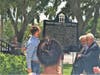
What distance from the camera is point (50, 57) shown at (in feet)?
18.0

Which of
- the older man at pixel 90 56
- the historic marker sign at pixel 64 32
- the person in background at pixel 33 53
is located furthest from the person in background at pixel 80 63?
the historic marker sign at pixel 64 32

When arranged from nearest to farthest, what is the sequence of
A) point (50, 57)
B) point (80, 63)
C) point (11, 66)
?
point (50, 57)
point (80, 63)
point (11, 66)

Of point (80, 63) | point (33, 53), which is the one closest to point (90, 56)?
point (80, 63)

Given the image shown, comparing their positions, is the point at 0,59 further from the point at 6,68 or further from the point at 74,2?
the point at 74,2

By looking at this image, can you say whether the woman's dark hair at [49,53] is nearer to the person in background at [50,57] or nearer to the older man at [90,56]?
the person in background at [50,57]

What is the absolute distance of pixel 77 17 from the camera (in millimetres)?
24969

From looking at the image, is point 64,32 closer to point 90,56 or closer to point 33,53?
point 33,53

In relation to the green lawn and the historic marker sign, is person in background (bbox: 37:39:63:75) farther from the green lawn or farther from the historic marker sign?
the historic marker sign

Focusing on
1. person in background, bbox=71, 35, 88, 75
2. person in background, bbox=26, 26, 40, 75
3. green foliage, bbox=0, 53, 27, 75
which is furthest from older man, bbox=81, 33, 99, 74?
green foliage, bbox=0, 53, 27, 75

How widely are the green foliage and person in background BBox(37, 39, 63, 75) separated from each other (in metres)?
7.60

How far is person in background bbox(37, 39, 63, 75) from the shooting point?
5457 millimetres

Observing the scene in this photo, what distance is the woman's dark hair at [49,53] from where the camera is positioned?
17.9ft

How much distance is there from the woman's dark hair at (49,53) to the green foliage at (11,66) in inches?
298

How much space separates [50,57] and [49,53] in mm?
100
